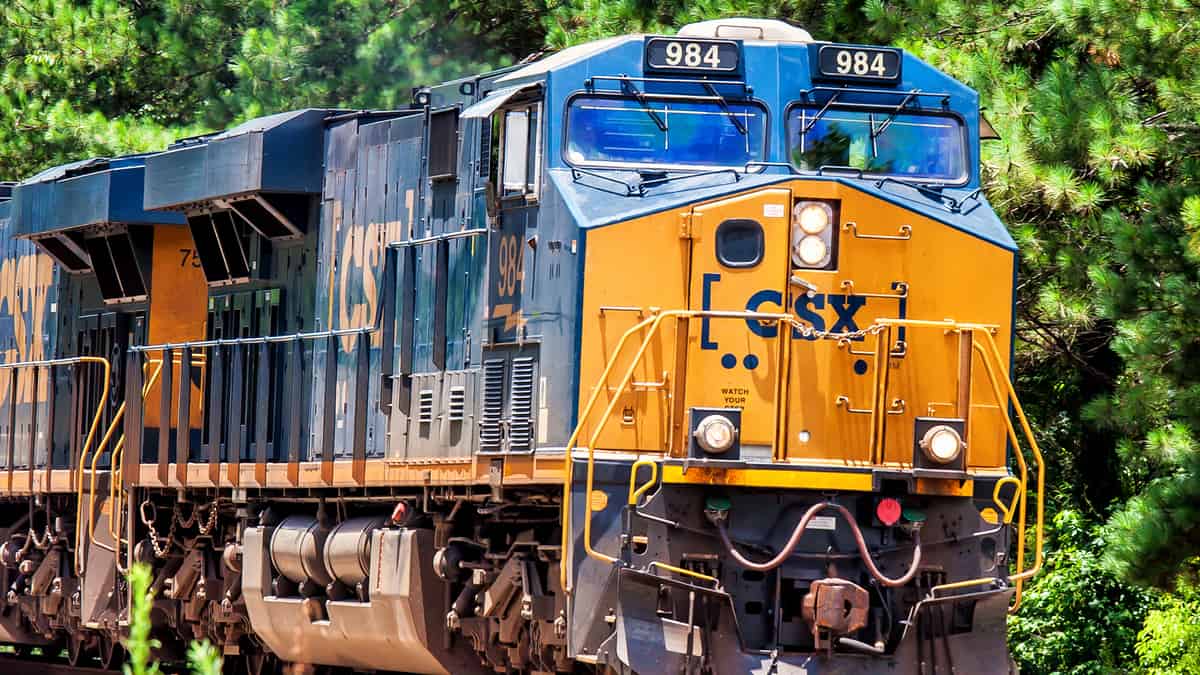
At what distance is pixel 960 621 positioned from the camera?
10.3 metres

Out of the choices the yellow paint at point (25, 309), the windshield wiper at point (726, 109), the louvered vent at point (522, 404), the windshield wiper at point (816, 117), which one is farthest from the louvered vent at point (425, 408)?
the yellow paint at point (25, 309)

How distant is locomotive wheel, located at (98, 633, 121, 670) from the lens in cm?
1697

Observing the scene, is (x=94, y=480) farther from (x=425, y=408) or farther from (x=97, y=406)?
(x=425, y=408)

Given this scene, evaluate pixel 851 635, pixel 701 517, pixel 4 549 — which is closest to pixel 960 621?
pixel 851 635

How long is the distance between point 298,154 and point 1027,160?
16.5ft

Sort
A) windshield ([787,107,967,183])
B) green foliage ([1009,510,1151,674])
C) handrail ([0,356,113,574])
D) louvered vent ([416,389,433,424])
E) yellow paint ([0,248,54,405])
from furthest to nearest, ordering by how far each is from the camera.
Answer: yellow paint ([0,248,54,405])
green foliage ([1009,510,1151,674])
handrail ([0,356,113,574])
louvered vent ([416,389,433,424])
windshield ([787,107,967,183])

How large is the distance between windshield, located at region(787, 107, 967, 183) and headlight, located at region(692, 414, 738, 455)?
170 centimetres

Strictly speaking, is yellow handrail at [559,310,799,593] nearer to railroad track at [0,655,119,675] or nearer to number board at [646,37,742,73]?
number board at [646,37,742,73]

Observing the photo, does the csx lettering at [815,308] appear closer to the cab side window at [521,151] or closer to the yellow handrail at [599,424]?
the yellow handrail at [599,424]

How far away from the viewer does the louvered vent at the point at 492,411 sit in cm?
1118

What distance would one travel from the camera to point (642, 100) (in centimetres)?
1070

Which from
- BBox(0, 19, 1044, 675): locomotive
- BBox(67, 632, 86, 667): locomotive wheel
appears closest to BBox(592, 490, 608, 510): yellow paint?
BBox(0, 19, 1044, 675): locomotive

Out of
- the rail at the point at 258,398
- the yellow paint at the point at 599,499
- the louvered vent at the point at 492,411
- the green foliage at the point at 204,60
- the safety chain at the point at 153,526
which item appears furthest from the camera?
the green foliage at the point at 204,60

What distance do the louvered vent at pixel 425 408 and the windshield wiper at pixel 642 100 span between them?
8.13 ft
